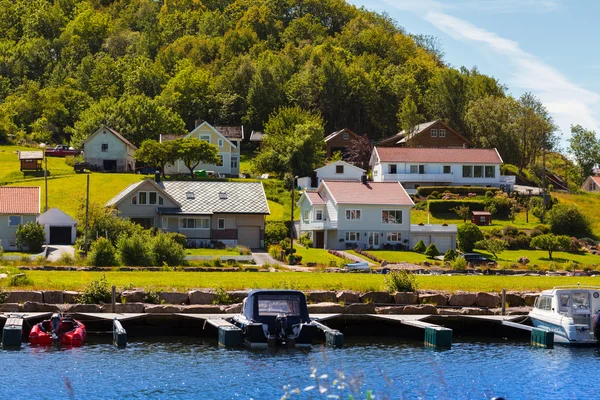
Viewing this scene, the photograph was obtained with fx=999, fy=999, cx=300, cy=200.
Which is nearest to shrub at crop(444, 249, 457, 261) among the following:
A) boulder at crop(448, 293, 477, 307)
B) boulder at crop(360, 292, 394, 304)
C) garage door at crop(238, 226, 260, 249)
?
garage door at crop(238, 226, 260, 249)

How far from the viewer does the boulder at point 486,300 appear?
50000 mm

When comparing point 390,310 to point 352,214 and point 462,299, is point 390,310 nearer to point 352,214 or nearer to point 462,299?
point 462,299

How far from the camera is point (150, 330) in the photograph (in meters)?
44.9

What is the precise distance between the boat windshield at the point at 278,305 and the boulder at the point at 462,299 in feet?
35.2

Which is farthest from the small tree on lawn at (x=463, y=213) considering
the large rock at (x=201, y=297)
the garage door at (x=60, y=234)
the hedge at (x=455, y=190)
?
the large rock at (x=201, y=297)

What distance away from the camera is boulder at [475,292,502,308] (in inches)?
1969

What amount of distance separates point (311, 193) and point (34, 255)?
33.6 meters

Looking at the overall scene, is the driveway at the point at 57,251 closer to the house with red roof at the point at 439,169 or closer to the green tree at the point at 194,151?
the green tree at the point at 194,151

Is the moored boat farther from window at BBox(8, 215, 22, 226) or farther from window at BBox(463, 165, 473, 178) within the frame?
window at BBox(463, 165, 473, 178)

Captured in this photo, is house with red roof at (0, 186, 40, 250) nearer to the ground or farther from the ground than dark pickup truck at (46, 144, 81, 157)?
nearer to the ground

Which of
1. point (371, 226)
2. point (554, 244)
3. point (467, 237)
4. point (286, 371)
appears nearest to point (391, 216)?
point (371, 226)

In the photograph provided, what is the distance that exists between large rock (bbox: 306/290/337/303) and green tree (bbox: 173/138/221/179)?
2716 inches

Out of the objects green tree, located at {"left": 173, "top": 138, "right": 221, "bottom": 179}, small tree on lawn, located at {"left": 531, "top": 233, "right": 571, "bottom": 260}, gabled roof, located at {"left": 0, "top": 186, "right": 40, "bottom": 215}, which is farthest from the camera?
green tree, located at {"left": 173, "top": 138, "right": 221, "bottom": 179}

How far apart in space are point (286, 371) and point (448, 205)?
73.9 meters
